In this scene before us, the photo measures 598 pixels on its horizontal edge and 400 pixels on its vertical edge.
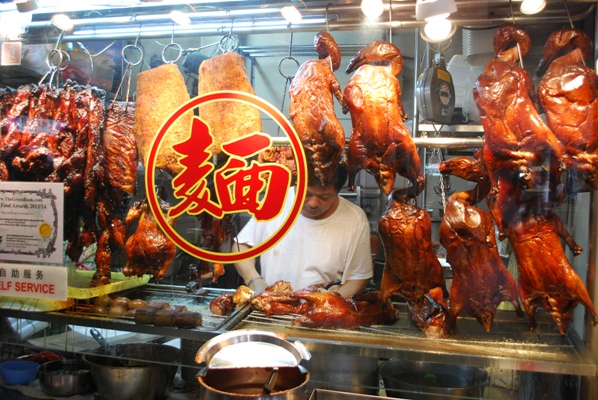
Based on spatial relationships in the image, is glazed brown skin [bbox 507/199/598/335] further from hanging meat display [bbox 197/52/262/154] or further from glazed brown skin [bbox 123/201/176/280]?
glazed brown skin [bbox 123/201/176/280]

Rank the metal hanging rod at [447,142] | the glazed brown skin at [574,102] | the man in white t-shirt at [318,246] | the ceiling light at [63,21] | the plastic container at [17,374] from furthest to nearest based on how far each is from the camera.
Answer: the plastic container at [17,374] → the ceiling light at [63,21] → the man in white t-shirt at [318,246] → the metal hanging rod at [447,142] → the glazed brown skin at [574,102]

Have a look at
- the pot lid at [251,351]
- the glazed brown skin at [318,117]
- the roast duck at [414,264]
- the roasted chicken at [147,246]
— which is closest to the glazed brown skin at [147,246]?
the roasted chicken at [147,246]

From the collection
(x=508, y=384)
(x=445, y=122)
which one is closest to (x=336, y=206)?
(x=445, y=122)

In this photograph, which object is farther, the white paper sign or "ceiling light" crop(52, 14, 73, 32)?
"ceiling light" crop(52, 14, 73, 32)

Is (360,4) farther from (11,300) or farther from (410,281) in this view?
(11,300)

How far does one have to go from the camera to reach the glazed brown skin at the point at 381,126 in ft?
8.66

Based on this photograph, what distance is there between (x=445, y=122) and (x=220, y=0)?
159cm

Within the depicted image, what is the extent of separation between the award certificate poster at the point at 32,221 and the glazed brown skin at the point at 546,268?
2.69m

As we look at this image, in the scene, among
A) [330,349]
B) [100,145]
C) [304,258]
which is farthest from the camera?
[100,145]

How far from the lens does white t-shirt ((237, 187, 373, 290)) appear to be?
2.88m

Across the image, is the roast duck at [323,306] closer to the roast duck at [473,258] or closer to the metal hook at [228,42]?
the roast duck at [473,258]

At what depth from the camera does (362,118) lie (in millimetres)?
2674

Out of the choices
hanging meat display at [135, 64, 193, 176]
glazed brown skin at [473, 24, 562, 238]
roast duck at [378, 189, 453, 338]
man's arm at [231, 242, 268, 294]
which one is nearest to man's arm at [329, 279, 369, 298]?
roast duck at [378, 189, 453, 338]

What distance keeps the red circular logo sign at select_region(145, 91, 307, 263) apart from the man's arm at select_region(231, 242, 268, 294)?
0.03 metres
